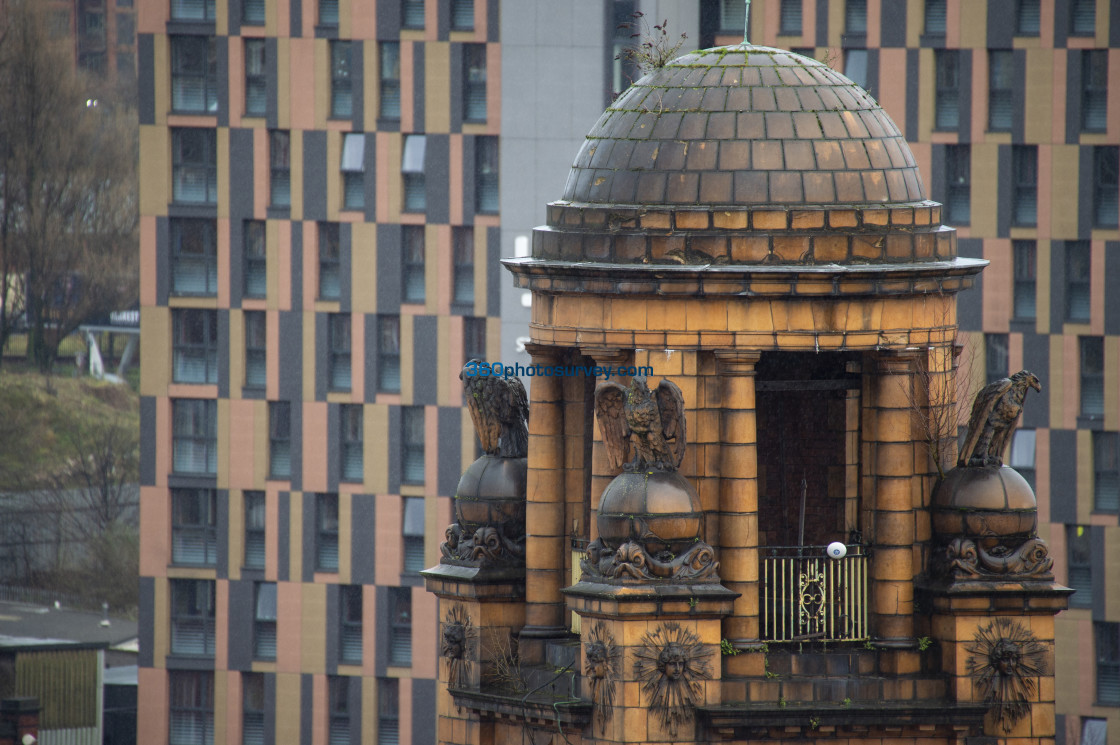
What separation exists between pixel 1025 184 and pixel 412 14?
2760 centimetres

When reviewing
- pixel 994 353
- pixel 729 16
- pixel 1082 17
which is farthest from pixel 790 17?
pixel 994 353

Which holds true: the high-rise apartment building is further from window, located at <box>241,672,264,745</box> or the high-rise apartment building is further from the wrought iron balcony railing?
the wrought iron balcony railing

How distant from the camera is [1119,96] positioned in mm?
112812

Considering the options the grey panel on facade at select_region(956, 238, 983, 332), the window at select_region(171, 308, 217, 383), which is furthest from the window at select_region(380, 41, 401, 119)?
the grey panel on facade at select_region(956, 238, 983, 332)

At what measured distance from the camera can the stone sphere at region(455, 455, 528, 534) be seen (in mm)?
37750

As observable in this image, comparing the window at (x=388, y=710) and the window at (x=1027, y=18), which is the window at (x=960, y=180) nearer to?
the window at (x=1027, y=18)

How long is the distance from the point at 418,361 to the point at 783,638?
85042mm

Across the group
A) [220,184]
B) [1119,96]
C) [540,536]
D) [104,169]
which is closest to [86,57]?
[104,169]

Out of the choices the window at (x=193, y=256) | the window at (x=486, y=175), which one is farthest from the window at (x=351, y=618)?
the window at (x=486, y=175)

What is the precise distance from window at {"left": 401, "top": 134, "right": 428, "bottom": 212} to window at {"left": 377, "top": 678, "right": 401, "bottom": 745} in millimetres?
21625

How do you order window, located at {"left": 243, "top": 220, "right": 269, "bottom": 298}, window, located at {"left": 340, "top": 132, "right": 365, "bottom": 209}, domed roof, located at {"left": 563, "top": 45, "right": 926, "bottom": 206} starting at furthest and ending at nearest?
window, located at {"left": 243, "top": 220, "right": 269, "bottom": 298}
window, located at {"left": 340, "top": 132, "right": 365, "bottom": 209}
domed roof, located at {"left": 563, "top": 45, "right": 926, "bottom": 206}

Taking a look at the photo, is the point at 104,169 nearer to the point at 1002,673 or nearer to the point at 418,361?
the point at 418,361

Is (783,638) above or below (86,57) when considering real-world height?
below

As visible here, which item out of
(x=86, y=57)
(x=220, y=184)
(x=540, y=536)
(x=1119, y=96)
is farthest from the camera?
(x=86, y=57)
